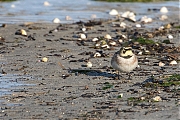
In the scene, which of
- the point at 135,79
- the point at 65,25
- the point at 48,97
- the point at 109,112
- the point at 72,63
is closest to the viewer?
the point at 109,112

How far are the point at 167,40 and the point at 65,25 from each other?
13.4 ft

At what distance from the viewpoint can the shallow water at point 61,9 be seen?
19.8m

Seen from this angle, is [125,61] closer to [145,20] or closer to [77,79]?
[77,79]

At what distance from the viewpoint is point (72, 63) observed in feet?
39.9

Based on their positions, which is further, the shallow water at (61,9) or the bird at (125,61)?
the shallow water at (61,9)

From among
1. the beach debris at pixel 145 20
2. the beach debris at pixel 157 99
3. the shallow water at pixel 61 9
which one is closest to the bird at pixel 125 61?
the beach debris at pixel 157 99

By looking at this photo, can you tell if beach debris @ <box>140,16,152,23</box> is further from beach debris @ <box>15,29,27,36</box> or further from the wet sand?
beach debris @ <box>15,29,27,36</box>

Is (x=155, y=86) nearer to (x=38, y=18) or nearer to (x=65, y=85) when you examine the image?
(x=65, y=85)

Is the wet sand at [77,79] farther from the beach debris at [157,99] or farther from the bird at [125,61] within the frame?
the bird at [125,61]

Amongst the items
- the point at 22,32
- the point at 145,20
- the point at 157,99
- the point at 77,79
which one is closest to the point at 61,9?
the point at 145,20

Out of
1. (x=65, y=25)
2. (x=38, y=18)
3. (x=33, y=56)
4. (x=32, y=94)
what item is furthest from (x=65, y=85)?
(x=38, y=18)

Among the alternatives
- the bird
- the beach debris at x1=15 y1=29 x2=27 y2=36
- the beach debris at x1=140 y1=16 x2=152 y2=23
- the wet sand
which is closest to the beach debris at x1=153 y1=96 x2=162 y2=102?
the wet sand

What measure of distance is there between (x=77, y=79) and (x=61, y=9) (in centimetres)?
1210

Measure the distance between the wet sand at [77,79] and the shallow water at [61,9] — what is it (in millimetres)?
2554
